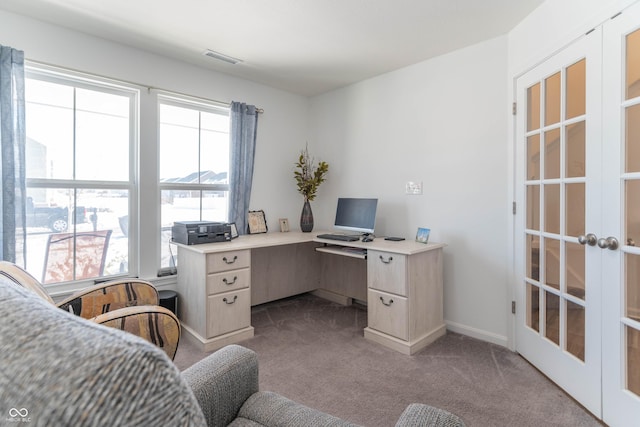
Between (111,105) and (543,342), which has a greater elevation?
(111,105)

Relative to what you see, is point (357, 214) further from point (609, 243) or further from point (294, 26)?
point (609, 243)

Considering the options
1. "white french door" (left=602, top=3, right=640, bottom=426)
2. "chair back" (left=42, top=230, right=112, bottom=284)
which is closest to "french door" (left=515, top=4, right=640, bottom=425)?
"white french door" (left=602, top=3, right=640, bottom=426)

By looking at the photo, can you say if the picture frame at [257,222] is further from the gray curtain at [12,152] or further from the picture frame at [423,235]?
the gray curtain at [12,152]

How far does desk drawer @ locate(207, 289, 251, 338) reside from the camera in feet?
8.47

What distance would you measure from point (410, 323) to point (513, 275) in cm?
87

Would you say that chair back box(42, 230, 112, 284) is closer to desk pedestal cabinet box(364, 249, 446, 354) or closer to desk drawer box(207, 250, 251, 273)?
desk drawer box(207, 250, 251, 273)

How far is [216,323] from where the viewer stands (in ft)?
8.55

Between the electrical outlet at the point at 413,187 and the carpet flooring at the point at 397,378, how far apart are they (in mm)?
1308

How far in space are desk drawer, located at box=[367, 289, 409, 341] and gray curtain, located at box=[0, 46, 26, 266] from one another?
2.64 meters

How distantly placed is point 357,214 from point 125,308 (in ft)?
7.02

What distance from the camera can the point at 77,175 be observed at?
263 cm

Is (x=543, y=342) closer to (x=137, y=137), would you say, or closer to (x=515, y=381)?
(x=515, y=381)

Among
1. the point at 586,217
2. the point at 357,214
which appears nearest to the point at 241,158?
the point at 357,214

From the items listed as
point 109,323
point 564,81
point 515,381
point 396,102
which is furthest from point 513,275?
point 109,323
